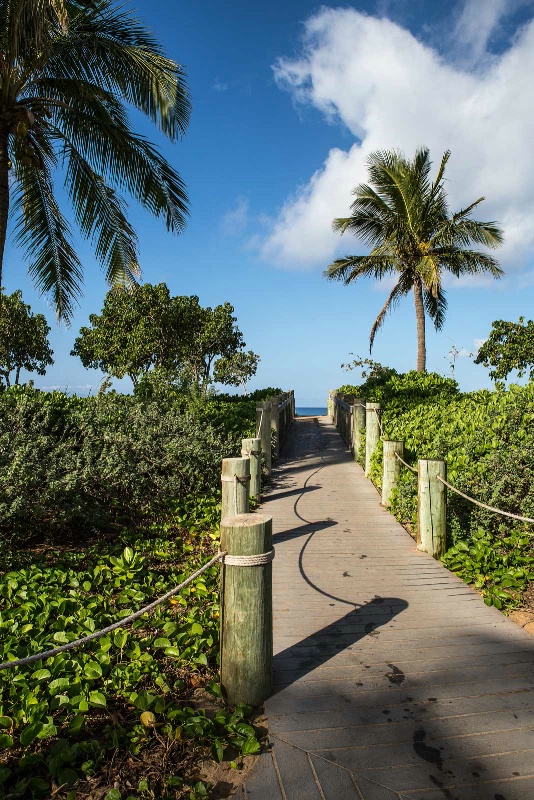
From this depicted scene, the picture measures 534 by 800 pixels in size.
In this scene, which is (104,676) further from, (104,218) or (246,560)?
(104,218)

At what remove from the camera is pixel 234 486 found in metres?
4.96

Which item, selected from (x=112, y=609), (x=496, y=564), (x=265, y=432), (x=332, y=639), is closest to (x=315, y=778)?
(x=332, y=639)

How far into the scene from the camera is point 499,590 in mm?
4168

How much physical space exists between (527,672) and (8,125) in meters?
9.12

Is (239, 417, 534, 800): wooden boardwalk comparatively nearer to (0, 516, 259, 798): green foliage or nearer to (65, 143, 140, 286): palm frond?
(0, 516, 259, 798): green foliage

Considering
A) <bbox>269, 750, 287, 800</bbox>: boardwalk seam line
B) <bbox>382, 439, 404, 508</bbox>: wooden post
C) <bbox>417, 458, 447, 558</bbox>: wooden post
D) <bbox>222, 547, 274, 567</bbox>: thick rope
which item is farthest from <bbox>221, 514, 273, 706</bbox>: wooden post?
<bbox>382, 439, 404, 508</bbox>: wooden post

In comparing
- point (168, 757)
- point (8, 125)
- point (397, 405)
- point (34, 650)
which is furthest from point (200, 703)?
point (397, 405)

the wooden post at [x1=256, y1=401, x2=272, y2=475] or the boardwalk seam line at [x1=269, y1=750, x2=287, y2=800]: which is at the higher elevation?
the wooden post at [x1=256, y1=401, x2=272, y2=475]

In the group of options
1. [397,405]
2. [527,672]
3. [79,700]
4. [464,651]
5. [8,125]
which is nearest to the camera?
[79,700]

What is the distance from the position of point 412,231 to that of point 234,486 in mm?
14896

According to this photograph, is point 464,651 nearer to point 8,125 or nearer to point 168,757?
point 168,757

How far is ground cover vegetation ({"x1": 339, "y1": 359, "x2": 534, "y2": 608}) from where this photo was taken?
4547mm

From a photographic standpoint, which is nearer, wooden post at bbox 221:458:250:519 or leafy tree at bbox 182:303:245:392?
wooden post at bbox 221:458:250:519

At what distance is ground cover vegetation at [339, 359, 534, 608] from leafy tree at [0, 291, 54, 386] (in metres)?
27.2
